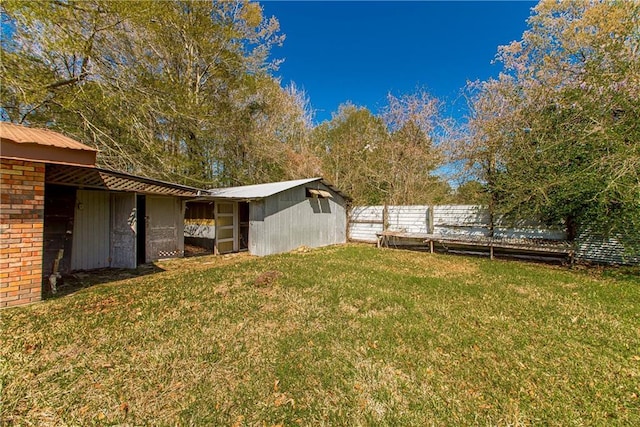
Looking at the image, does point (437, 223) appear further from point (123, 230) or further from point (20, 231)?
point (20, 231)

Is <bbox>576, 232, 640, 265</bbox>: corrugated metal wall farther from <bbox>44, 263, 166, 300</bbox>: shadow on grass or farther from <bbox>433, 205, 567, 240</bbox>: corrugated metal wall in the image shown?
<bbox>44, 263, 166, 300</bbox>: shadow on grass

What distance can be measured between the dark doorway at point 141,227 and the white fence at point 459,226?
8.13 meters

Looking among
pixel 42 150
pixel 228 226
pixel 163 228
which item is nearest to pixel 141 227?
pixel 163 228

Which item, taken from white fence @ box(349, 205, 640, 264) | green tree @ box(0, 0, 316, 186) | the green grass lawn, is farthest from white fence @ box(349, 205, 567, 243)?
green tree @ box(0, 0, 316, 186)

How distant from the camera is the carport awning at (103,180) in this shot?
5121mm

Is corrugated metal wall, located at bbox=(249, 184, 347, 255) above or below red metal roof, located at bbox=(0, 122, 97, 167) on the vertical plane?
below

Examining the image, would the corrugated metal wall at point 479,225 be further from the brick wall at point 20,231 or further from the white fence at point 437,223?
the brick wall at point 20,231

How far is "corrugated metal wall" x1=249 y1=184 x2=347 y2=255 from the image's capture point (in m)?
8.78

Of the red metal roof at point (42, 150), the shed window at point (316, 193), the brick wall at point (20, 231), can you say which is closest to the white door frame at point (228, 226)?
the shed window at point (316, 193)

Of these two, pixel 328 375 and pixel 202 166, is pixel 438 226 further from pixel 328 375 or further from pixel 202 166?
pixel 202 166

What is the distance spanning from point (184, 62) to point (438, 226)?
1336 centimetres

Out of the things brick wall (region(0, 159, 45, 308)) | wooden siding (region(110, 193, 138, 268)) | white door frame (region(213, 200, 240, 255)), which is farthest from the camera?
white door frame (region(213, 200, 240, 255))

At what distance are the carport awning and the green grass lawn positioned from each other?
92.5 inches

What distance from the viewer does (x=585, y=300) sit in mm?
4371
